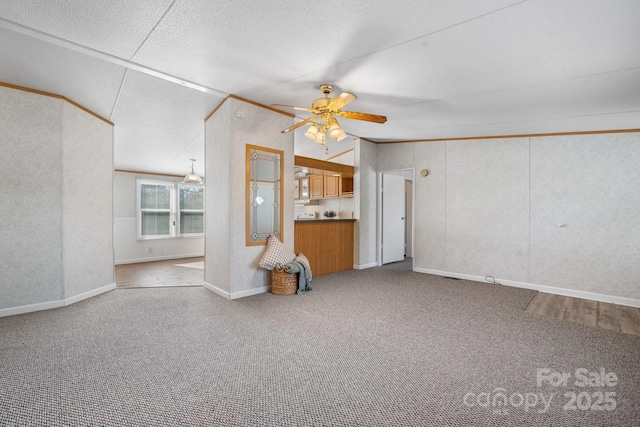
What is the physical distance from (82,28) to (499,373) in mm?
3950

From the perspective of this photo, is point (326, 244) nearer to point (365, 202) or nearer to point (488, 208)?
point (365, 202)

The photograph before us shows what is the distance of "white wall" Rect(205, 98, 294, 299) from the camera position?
12.4ft

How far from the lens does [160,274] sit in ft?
18.5

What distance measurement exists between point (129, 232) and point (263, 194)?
5036mm

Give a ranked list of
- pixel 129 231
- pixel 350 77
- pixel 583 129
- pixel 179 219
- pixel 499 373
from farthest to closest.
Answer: pixel 179 219 < pixel 129 231 < pixel 583 129 < pixel 350 77 < pixel 499 373

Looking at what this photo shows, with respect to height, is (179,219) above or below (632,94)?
below

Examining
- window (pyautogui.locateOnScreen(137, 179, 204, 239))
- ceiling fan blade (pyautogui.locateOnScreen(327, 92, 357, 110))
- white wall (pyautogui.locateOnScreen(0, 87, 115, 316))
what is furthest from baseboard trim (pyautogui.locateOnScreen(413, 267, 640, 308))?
window (pyautogui.locateOnScreen(137, 179, 204, 239))

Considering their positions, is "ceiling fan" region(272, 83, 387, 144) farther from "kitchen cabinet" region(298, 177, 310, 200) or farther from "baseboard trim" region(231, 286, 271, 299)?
"kitchen cabinet" region(298, 177, 310, 200)

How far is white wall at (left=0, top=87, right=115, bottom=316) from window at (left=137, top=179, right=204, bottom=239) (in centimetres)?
381

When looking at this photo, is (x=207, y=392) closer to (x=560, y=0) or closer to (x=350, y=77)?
(x=350, y=77)

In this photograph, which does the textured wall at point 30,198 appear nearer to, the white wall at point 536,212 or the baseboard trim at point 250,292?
the baseboard trim at point 250,292

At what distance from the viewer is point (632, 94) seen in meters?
3.02

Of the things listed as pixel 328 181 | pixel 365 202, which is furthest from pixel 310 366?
pixel 328 181

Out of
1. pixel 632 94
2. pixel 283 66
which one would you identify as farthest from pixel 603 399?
pixel 283 66
